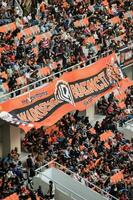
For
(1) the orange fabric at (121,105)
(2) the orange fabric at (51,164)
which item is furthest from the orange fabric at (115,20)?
(2) the orange fabric at (51,164)

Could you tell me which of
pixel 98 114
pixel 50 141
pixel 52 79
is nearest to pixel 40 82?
pixel 52 79

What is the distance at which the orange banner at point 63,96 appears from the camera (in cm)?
2205

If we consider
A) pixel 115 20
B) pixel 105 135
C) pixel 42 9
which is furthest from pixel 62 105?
pixel 115 20

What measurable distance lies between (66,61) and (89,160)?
4982 millimetres

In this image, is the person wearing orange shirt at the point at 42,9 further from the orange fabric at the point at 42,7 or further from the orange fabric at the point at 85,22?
the orange fabric at the point at 85,22

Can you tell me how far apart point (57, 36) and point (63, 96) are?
455cm

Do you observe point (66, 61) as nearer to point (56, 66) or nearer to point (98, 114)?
point (56, 66)

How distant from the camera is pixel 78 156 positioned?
24422 mm

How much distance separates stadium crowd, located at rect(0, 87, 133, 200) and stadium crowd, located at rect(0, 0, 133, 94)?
8.00ft

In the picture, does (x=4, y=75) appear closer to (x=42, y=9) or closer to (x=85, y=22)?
(x=42, y=9)

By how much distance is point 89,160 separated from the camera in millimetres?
24500

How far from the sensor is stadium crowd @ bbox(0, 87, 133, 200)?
2200 cm

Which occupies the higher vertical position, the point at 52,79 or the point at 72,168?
the point at 52,79

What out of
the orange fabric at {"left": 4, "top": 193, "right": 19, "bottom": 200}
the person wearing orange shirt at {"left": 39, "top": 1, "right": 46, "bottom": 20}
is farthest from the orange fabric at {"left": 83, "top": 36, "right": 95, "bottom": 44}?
the orange fabric at {"left": 4, "top": 193, "right": 19, "bottom": 200}
